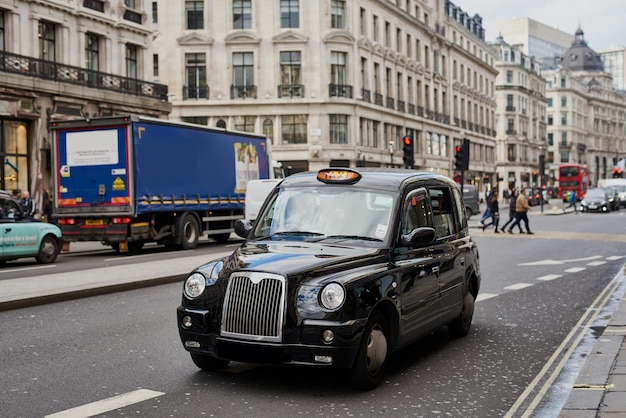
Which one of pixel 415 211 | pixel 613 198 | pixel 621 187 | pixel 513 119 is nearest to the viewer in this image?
pixel 415 211

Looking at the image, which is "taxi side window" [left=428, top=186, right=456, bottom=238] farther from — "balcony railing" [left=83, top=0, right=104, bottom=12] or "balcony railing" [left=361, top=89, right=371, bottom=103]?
"balcony railing" [left=361, top=89, right=371, bottom=103]

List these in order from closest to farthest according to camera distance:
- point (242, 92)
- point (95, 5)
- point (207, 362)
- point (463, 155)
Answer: point (207, 362)
point (463, 155)
point (95, 5)
point (242, 92)

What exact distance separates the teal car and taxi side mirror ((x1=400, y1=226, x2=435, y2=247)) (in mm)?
12534

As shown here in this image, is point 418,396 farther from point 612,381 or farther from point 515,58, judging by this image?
point 515,58

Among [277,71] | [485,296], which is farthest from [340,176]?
[277,71]

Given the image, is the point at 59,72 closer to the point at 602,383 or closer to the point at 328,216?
the point at 328,216

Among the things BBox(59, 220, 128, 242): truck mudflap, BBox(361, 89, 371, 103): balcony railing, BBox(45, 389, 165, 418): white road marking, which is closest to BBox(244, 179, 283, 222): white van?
BBox(59, 220, 128, 242): truck mudflap

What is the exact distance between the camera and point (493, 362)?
24.3 feet

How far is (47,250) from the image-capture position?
730 inches

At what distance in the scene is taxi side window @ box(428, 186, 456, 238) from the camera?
7.91 meters

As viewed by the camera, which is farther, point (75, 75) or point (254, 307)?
point (75, 75)

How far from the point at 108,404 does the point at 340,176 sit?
2.89m

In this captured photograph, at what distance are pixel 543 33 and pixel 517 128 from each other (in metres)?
72.4

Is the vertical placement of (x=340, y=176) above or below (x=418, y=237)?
above
